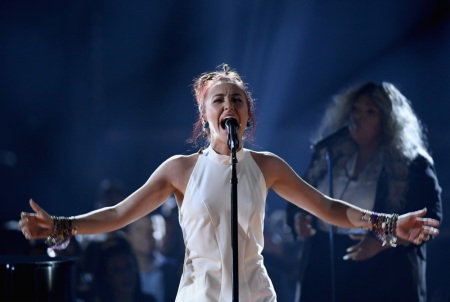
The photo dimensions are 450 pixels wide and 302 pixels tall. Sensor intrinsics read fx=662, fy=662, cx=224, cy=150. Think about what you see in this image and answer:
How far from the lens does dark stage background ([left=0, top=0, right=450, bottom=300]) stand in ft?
19.4

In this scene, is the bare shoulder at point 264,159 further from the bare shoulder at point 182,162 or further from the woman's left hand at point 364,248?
the woman's left hand at point 364,248

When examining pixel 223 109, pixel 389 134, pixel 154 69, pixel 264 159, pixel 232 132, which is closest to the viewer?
pixel 232 132

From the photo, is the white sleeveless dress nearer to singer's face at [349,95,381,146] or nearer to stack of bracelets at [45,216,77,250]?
stack of bracelets at [45,216,77,250]

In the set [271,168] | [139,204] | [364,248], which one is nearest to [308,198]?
[271,168]

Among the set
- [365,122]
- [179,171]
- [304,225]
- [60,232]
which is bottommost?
[60,232]

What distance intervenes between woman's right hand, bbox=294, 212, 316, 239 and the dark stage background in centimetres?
44

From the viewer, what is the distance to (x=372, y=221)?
2818mm

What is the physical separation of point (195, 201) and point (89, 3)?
3923 millimetres

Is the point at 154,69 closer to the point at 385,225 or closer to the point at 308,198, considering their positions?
the point at 308,198

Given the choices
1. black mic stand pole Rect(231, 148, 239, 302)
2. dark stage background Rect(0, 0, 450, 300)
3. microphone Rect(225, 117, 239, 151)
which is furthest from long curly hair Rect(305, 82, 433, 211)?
black mic stand pole Rect(231, 148, 239, 302)

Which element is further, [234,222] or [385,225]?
[385,225]

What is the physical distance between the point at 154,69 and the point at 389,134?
7.35 ft

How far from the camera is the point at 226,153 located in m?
2.81

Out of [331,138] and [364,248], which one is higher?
[331,138]
